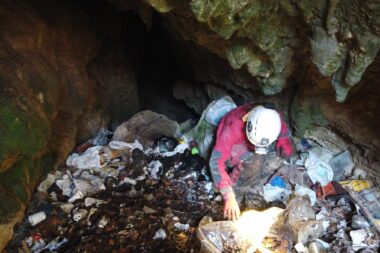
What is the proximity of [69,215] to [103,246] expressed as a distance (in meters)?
0.61

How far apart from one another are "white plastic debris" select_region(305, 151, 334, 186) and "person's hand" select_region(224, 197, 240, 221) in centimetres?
115

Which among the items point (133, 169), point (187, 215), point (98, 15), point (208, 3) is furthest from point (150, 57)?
point (208, 3)

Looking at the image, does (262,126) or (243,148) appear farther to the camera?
(243,148)

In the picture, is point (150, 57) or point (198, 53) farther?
point (150, 57)

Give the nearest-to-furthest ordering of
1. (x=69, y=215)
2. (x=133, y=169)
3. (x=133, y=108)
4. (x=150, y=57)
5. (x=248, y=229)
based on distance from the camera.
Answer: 1. (x=248, y=229)
2. (x=69, y=215)
3. (x=133, y=169)
4. (x=133, y=108)
5. (x=150, y=57)

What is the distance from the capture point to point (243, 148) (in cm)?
398

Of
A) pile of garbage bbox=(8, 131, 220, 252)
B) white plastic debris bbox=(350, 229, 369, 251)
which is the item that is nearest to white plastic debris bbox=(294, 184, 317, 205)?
white plastic debris bbox=(350, 229, 369, 251)

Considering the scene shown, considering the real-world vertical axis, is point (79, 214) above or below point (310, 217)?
below

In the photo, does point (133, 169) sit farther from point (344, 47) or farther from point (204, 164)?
point (344, 47)

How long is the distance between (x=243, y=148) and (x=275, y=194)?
2.01ft

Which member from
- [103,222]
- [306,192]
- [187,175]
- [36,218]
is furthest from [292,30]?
[36,218]

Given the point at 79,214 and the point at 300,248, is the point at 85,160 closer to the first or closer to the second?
the point at 79,214

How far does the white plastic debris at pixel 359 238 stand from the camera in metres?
3.24

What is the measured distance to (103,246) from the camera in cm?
334
